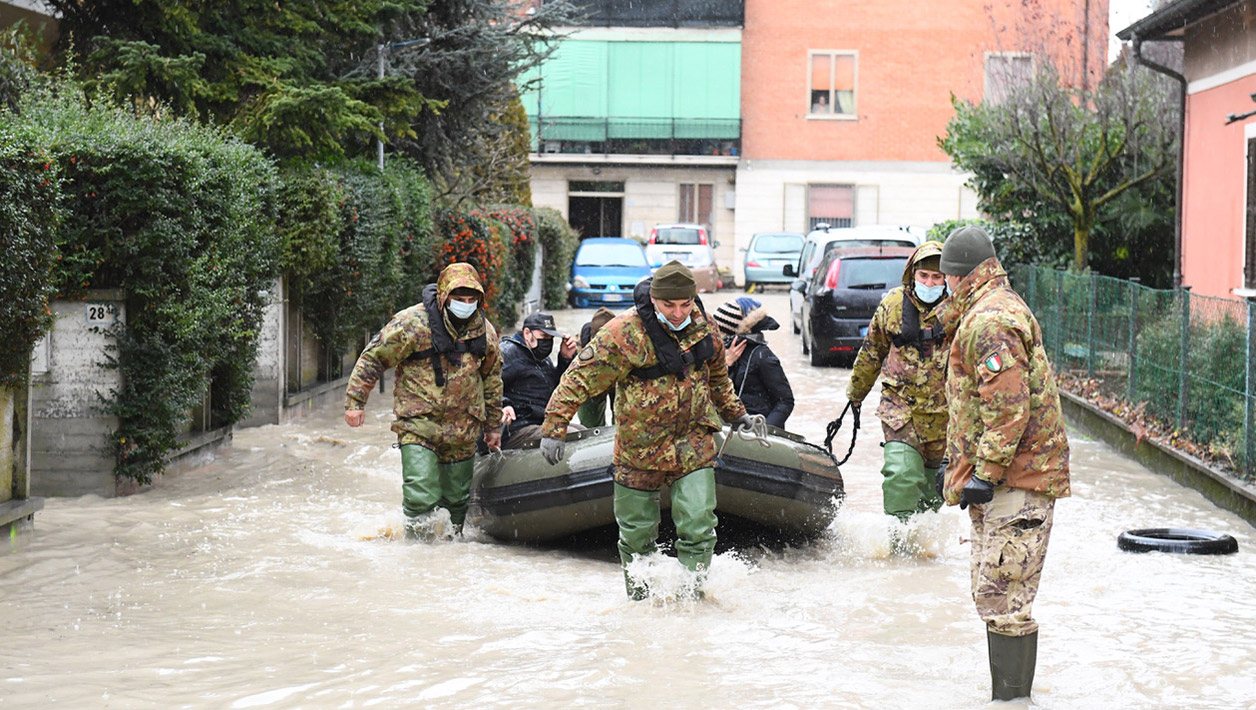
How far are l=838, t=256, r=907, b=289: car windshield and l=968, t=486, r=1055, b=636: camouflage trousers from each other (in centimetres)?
1355

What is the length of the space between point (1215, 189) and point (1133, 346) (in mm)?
4170

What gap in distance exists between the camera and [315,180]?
512 inches

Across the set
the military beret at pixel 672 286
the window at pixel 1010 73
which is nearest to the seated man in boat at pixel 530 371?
the military beret at pixel 672 286

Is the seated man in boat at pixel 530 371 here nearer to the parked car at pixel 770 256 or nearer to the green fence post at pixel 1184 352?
the green fence post at pixel 1184 352

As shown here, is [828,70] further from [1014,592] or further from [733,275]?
[1014,592]

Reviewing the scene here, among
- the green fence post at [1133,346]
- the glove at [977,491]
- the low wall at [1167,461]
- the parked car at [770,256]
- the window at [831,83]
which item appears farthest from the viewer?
the window at [831,83]

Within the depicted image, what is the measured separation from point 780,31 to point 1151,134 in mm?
24933

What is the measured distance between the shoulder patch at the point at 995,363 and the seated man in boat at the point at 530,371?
13.9ft

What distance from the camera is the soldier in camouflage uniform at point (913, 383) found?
8.25 metres

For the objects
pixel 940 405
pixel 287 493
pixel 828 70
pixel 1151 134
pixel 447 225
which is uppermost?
pixel 828 70

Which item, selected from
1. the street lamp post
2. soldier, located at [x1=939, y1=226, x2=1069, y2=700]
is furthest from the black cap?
the street lamp post

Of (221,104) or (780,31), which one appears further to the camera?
(780,31)

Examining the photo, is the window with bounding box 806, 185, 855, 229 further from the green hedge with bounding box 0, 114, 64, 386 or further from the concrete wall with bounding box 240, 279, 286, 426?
the green hedge with bounding box 0, 114, 64, 386

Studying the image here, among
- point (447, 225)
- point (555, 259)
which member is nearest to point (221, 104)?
point (447, 225)
